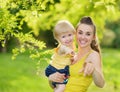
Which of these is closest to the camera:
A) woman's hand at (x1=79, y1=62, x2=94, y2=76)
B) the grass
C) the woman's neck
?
woman's hand at (x1=79, y1=62, x2=94, y2=76)

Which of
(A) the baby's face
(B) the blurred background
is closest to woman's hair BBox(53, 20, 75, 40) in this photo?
(A) the baby's face

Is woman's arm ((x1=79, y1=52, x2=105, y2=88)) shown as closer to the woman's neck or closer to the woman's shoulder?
the woman's shoulder

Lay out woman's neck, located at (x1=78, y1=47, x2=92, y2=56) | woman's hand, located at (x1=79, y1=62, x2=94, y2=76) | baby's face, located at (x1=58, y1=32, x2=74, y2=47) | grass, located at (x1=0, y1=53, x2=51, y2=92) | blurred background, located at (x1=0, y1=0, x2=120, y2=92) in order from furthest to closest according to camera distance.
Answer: grass, located at (x1=0, y1=53, x2=51, y2=92) → blurred background, located at (x1=0, y1=0, x2=120, y2=92) → woman's neck, located at (x1=78, y1=47, x2=92, y2=56) → baby's face, located at (x1=58, y1=32, x2=74, y2=47) → woman's hand, located at (x1=79, y1=62, x2=94, y2=76)

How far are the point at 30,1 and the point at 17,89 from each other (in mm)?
6410

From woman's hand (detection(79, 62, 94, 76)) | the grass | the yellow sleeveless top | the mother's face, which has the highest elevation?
the mother's face

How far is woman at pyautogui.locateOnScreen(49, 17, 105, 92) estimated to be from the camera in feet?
17.1

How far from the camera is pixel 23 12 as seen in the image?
673cm

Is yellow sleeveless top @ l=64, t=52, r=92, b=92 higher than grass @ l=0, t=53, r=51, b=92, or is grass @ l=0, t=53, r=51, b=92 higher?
yellow sleeveless top @ l=64, t=52, r=92, b=92

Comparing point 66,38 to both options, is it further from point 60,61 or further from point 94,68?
point 94,68

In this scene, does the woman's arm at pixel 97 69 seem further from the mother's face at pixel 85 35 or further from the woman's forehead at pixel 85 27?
the woman's forehead at pixel 85 27

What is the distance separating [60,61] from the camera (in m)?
5.25

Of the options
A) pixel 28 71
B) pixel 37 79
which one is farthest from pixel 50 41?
pixel 37 79

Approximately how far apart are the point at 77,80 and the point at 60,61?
0.86 feet

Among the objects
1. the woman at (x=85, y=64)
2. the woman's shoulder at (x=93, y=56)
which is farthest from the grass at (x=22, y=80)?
the woman's shoulder at (x=93, y=56)
